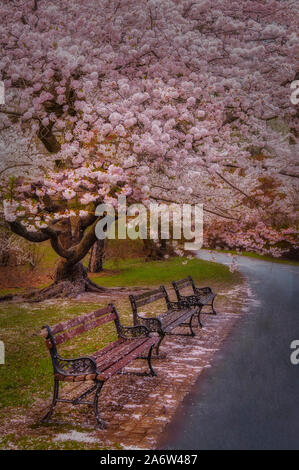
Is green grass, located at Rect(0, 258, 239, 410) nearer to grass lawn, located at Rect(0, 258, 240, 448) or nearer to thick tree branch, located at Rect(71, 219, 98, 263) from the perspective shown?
grass lawn, located at Rect(0, 258, 240, 448)

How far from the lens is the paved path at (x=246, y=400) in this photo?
4023mm

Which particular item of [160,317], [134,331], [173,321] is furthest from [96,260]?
[134,331]

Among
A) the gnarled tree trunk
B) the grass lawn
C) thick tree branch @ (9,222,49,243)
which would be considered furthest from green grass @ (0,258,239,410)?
thick tree branch @ (9,222,49,243)

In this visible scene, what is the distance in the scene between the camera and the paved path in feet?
13.2

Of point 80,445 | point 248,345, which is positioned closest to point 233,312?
point 248,345

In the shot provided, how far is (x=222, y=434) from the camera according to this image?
411 cm

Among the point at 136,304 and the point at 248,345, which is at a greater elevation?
the point at 136,304

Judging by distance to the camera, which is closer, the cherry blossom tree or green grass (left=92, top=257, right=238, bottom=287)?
the cherry blossom tree

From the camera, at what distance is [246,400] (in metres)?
5.02

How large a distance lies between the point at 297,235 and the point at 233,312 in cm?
1910

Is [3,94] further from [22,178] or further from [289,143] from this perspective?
[289,143]

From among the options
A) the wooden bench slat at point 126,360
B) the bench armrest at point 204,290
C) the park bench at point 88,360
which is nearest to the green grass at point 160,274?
the bench armrest at point 204,290

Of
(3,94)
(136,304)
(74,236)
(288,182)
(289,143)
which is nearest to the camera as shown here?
(136,304)

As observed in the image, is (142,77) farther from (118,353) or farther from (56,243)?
(118,353)
